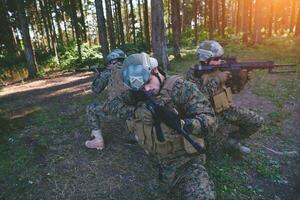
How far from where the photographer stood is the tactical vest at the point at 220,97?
508 centimetres

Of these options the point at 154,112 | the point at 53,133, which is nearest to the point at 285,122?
the point at 154,112

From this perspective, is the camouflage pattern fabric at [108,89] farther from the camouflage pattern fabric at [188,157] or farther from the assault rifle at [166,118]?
the assault rifle at [166,118]

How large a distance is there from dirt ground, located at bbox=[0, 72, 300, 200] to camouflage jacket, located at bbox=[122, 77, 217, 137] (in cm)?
129

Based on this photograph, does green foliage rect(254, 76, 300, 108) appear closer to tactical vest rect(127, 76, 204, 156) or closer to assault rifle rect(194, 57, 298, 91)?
assault rifle rect(194, 57, 298, 91)

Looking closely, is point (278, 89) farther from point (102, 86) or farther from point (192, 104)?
point (192, 104)

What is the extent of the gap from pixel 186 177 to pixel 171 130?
687 millimetres

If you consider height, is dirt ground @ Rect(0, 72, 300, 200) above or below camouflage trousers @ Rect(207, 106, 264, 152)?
below

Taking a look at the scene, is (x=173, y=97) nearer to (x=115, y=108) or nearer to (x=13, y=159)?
(x=115, y=108)

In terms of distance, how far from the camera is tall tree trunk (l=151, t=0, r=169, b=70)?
1210 centimetres

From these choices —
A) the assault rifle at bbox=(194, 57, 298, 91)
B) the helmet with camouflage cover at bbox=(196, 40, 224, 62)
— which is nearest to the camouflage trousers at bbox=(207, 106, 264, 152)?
the assault rifle at bbox=(194, 57, 298, 91)

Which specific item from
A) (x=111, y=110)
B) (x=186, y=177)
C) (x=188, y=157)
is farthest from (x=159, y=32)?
(x=186, y=177)

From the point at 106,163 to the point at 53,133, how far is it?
209 cm

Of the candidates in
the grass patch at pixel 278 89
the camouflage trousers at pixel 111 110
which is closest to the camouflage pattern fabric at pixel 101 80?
the camouflage trousers at pixel 111 110

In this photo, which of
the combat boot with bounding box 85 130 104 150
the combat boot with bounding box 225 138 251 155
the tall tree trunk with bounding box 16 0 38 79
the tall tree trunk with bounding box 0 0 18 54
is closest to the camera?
the combat boot with bounding box 225 138 251 155
